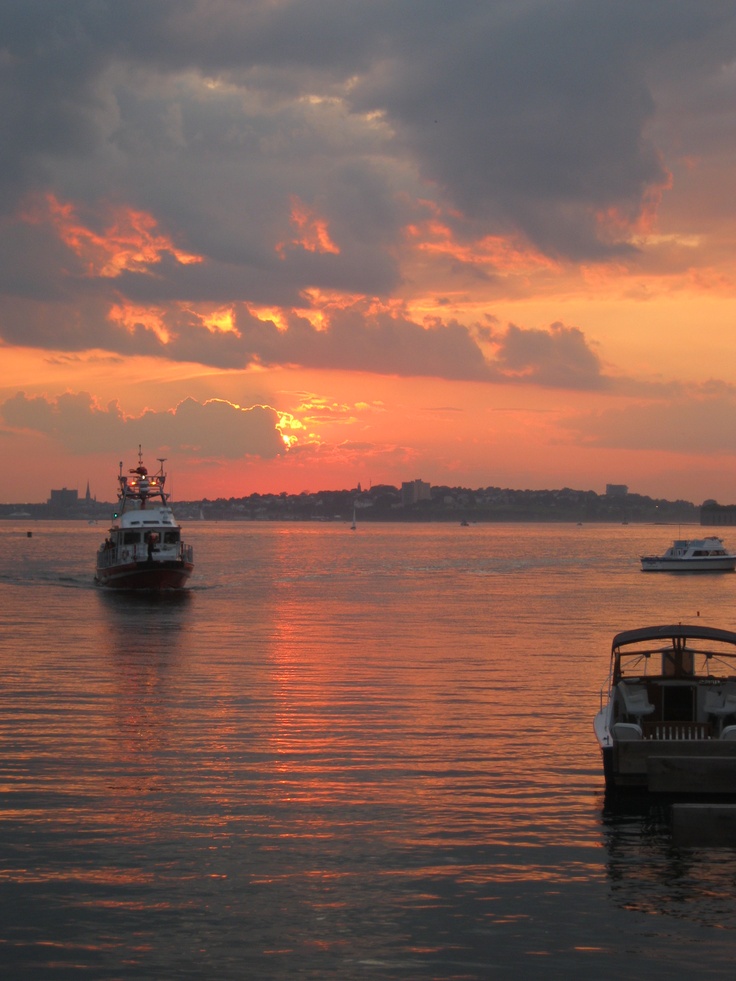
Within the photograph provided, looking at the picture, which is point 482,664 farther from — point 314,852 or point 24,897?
point 24,897

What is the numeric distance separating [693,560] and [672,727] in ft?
343

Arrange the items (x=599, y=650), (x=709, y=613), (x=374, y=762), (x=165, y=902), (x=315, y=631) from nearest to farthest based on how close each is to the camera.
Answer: (x=165, y=902)
(x=374, y=762)
(x=599, y=650)
(x=315, y=631)
(x=709, y=613)

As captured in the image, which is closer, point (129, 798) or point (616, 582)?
point (129, 798)

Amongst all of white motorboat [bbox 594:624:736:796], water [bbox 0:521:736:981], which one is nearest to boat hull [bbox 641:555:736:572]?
water [bbox 0:521:736:981]

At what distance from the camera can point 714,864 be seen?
16.0 meters

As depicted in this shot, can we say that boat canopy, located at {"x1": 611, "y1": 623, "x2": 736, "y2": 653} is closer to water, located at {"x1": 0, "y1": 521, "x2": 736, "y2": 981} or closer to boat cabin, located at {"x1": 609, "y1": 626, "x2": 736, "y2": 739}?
boat cabin, located at {"x1": 609, "y1": 626, "x2": 736, "y2": 739}

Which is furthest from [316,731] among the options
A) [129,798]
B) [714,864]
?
[714,864]

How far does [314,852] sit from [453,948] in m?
3.87

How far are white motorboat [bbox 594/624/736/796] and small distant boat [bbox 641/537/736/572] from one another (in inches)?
3809

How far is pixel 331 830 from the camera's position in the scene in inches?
690

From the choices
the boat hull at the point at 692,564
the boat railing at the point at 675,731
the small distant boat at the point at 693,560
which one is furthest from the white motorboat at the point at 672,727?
the boat hull at the point at 692,564

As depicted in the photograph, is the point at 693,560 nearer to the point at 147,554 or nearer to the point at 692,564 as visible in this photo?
the point at 692,564

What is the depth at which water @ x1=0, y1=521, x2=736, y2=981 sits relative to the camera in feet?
42.5

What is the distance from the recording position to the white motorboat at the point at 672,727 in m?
18.7
